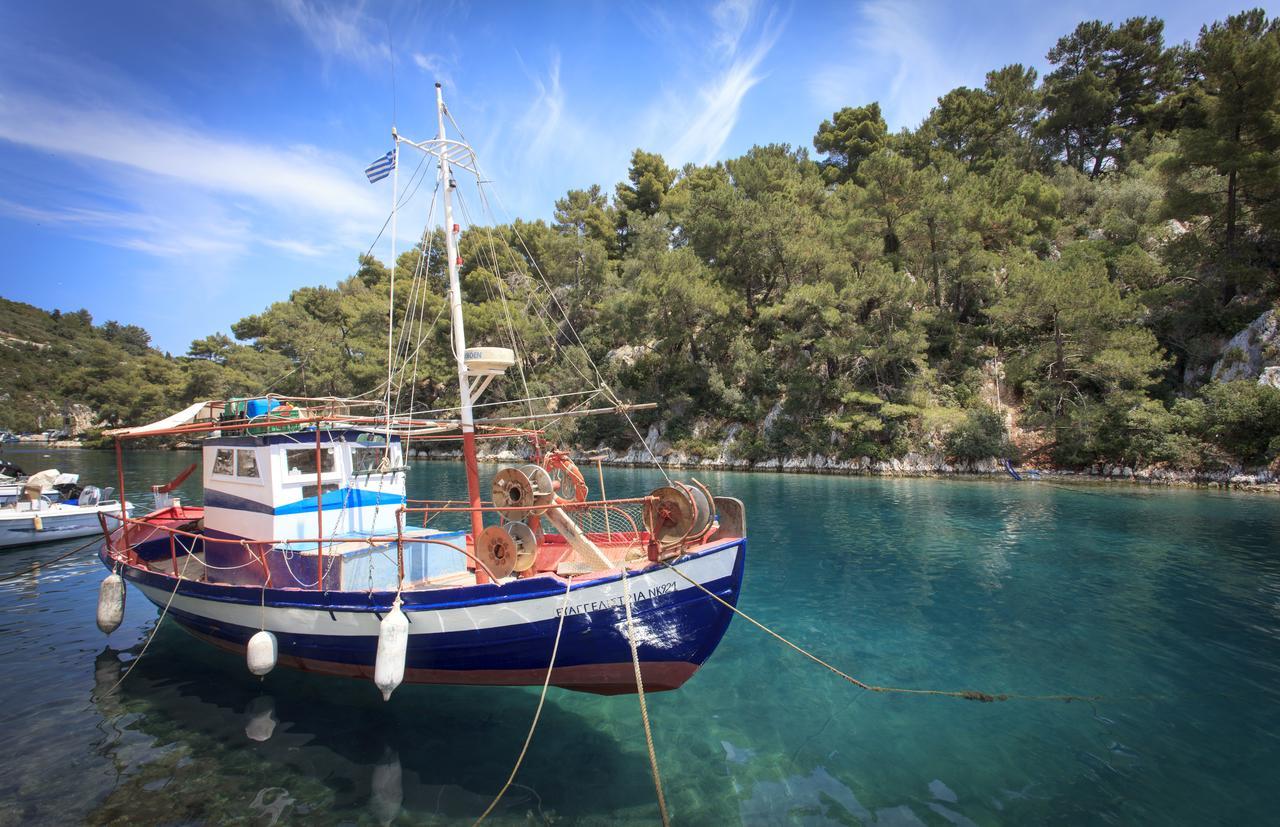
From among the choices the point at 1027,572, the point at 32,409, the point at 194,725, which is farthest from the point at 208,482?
the point at 32,409

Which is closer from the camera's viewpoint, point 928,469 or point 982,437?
point 982,437

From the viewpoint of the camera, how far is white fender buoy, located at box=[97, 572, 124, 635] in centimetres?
945

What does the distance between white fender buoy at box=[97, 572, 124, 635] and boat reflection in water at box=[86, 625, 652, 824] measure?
2.99 ft

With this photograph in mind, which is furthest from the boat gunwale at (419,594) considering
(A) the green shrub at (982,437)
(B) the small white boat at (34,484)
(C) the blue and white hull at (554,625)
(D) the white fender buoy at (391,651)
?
(A) the green shrub at (982,437)

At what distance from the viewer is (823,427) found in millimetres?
40156

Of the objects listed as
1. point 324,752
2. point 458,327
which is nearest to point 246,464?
point 458,327

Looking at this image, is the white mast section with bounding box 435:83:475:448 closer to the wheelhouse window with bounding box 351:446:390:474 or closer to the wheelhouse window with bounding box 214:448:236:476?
the wheelhouse window with bounding box 351:446:390:474

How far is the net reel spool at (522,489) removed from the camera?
8664 millimetres

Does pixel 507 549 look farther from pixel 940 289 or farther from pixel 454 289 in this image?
pixel 940 289

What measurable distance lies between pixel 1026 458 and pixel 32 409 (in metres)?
116

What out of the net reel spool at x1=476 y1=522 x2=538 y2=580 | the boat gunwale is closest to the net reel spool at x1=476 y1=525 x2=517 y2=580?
the net reel spool at x1=476 y1=522 x2=538 y2=580

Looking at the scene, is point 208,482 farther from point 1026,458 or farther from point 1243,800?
point 1026,458

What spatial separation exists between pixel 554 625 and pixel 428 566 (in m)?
3.60

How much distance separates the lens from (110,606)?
950cm
